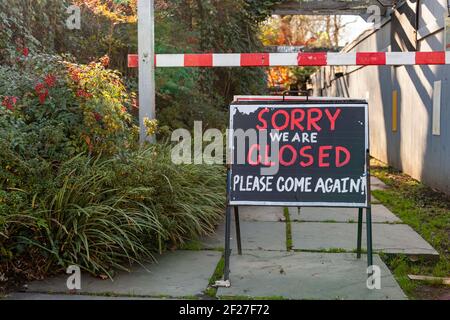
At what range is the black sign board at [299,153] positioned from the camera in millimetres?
4617

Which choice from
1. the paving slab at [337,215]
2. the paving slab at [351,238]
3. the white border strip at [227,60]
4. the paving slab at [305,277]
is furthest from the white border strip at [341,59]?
the paving slab at [305,277]

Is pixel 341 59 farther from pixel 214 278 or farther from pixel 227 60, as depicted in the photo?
pixel 214 278

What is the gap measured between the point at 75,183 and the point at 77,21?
4.63 metres

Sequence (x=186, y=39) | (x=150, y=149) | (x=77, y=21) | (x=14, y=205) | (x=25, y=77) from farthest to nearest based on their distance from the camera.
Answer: (x=186, y=39) → (x=77, y=21) → (x=150, y=149) → (x=25, y=77) → (x=14, y=205)

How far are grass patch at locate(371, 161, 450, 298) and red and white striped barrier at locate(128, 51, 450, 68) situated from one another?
191 centimetres

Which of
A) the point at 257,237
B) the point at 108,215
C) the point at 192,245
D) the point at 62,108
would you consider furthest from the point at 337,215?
the point at 62,108

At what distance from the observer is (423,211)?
7.34m

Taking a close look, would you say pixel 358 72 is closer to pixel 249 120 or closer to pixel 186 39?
pixel 186 39

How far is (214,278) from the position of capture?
15.3 ft

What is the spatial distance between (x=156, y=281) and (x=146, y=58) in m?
3.47

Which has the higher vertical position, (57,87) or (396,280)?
(57,87)

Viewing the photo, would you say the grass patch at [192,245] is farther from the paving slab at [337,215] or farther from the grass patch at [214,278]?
the paving slab at [337,215]

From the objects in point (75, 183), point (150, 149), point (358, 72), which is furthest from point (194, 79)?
point (358, 72)

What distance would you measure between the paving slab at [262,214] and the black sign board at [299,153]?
222 cm
